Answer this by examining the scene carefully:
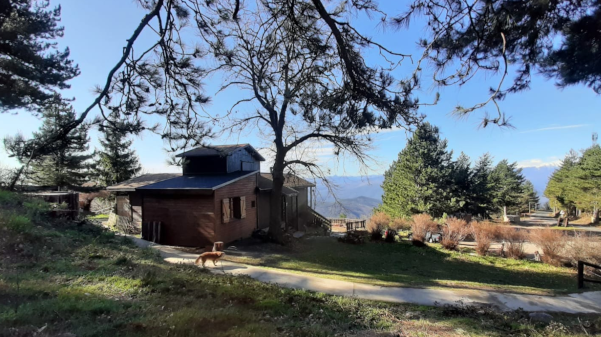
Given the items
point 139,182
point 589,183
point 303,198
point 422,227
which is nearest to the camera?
point 422,227

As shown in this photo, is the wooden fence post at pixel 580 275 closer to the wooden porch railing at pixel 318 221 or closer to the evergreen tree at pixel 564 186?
the wooden porch railing at pixel 318 221

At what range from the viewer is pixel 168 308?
380cm

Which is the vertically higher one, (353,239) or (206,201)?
(206,201)

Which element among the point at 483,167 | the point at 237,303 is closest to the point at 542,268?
the point at 237,303

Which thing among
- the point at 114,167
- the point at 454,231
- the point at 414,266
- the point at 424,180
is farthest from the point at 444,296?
the point at 114,167

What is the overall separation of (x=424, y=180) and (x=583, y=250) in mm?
17217

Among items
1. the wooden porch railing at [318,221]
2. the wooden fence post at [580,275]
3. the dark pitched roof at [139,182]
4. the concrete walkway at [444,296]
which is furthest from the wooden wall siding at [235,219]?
the wooden fence post at [580,275]

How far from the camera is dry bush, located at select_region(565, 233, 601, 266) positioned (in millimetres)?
12383

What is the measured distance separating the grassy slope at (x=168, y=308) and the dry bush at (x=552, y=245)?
10.4 m

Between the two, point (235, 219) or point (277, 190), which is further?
point (277, 190)

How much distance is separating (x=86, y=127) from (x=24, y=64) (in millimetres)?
9319

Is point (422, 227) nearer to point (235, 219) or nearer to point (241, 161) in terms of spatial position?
point (235, 219)

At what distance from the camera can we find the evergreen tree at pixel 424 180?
29484 mm

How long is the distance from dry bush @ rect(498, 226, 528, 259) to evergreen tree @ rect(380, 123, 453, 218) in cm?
1142
